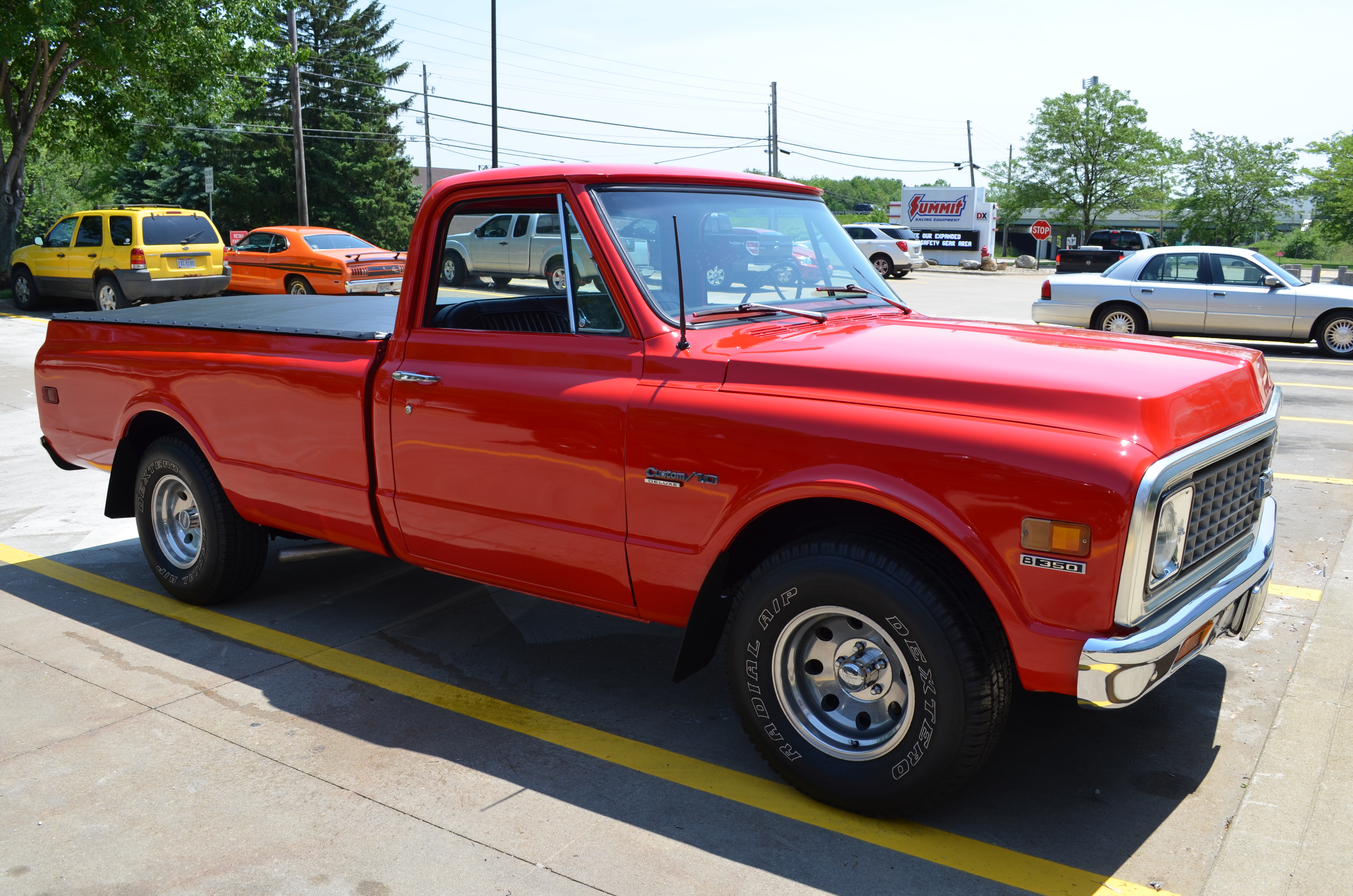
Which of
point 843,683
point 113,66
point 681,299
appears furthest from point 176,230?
point 843,683

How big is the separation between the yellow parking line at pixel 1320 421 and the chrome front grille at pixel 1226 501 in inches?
285

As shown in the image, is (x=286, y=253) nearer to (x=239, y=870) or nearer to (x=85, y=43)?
(x=85, y=43)

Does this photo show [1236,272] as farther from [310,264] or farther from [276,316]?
[310,264]

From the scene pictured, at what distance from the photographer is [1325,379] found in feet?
41.9

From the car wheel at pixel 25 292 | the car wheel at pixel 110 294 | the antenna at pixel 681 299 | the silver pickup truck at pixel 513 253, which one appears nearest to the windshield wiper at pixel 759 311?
the antenna at pixel 681 299

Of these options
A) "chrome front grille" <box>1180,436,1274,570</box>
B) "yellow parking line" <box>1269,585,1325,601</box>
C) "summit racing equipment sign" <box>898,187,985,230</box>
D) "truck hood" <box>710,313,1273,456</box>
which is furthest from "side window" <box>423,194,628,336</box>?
"summit racing equipment sign" <box>898,187,985,230</box>

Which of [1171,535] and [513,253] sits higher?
[513,253]

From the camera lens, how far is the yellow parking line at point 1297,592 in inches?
208

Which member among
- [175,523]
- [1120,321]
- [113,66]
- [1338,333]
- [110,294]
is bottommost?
[175,523]

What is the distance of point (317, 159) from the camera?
51500 mm

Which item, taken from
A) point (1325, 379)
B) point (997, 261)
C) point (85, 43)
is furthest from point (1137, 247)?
point (85, 43)

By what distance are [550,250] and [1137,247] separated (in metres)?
48.0

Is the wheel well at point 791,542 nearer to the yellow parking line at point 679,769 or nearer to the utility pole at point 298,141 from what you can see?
the yellow parking line at point 679,769

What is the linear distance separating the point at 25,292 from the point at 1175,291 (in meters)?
20.1
